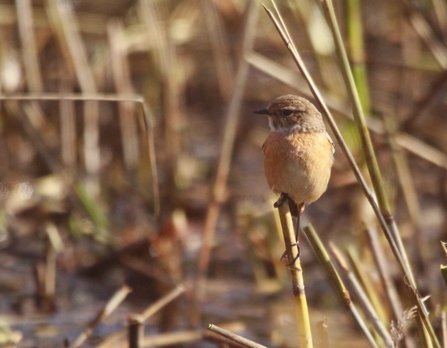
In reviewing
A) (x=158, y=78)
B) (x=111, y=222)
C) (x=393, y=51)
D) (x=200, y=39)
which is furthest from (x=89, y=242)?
(x=393, y=51)

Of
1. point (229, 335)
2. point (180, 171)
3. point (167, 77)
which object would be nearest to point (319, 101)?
point (229, 335)

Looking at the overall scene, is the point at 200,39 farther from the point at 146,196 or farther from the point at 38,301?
the point at 38,301

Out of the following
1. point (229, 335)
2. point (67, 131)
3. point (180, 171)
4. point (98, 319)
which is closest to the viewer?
point (229, 335)

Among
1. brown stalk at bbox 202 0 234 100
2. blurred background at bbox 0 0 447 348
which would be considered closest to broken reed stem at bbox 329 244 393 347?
blurred background at bbox 0 0 447 348

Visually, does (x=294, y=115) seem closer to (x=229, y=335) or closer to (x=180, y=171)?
(x=229, y=335)

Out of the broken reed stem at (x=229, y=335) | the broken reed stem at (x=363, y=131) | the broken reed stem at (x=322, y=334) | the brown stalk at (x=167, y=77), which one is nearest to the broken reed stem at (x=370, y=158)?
the broken reed stem at (x=363, y=131)

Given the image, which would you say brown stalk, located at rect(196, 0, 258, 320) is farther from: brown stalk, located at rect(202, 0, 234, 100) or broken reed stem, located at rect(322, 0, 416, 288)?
broken reed stem, located at rect(322, 0, 416, 288)
